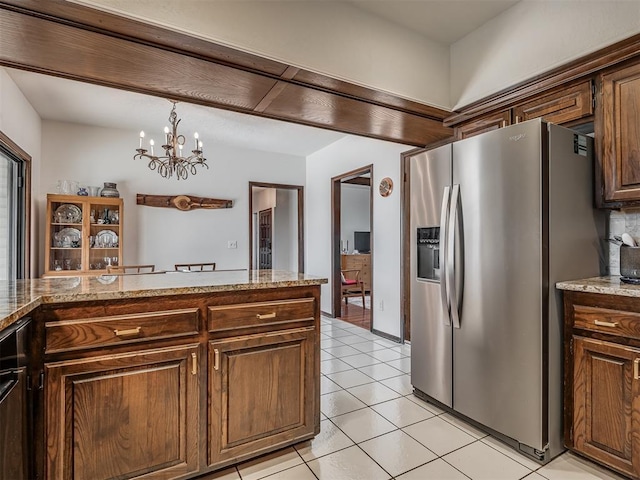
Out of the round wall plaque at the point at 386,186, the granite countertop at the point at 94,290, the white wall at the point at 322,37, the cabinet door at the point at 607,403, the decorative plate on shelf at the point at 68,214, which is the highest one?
the white wall at the point at 322,37

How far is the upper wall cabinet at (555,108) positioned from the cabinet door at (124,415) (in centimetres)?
255

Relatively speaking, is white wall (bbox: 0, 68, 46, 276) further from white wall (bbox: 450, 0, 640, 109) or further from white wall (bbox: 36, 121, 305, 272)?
white wall (bbox: 450, 0, 640, 109)

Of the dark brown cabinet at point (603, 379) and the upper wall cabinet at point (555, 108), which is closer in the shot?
the dark brown cabinet at point (603, 379)

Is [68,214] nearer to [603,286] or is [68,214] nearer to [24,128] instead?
[24,128]

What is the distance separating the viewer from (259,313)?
1.75 metres

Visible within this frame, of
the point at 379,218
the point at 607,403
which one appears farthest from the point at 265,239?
the point at 607,403

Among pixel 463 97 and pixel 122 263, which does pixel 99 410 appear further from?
pixel 122 263

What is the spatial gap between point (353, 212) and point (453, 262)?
6.42 metres

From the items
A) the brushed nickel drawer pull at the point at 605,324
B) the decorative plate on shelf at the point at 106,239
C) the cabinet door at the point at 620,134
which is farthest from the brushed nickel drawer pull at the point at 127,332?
the decorative plate on shelf at the point at 106,239

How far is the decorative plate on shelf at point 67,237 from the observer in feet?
13.4

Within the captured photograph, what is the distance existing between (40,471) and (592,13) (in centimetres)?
357

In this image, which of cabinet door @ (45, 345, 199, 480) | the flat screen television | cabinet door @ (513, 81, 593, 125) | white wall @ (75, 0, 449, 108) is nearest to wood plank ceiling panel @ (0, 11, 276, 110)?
white wall @ (75, 0, 449, 108)

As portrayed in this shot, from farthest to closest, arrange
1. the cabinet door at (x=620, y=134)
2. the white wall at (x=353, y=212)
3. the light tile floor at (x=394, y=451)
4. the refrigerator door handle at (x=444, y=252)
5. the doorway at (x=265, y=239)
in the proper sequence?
1. the white wall at (x=353, y=212)
2. the doorway at (x=265, y=239)
3. the refrigerator door handle at (x=444, y=252)
4. the cabinet door at (x=620, y=134)
5. the light tile floor at (x=394, y=451)

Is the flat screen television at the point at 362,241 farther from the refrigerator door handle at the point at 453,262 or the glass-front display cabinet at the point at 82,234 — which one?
the refrigerator door handle at the point at 453,262
